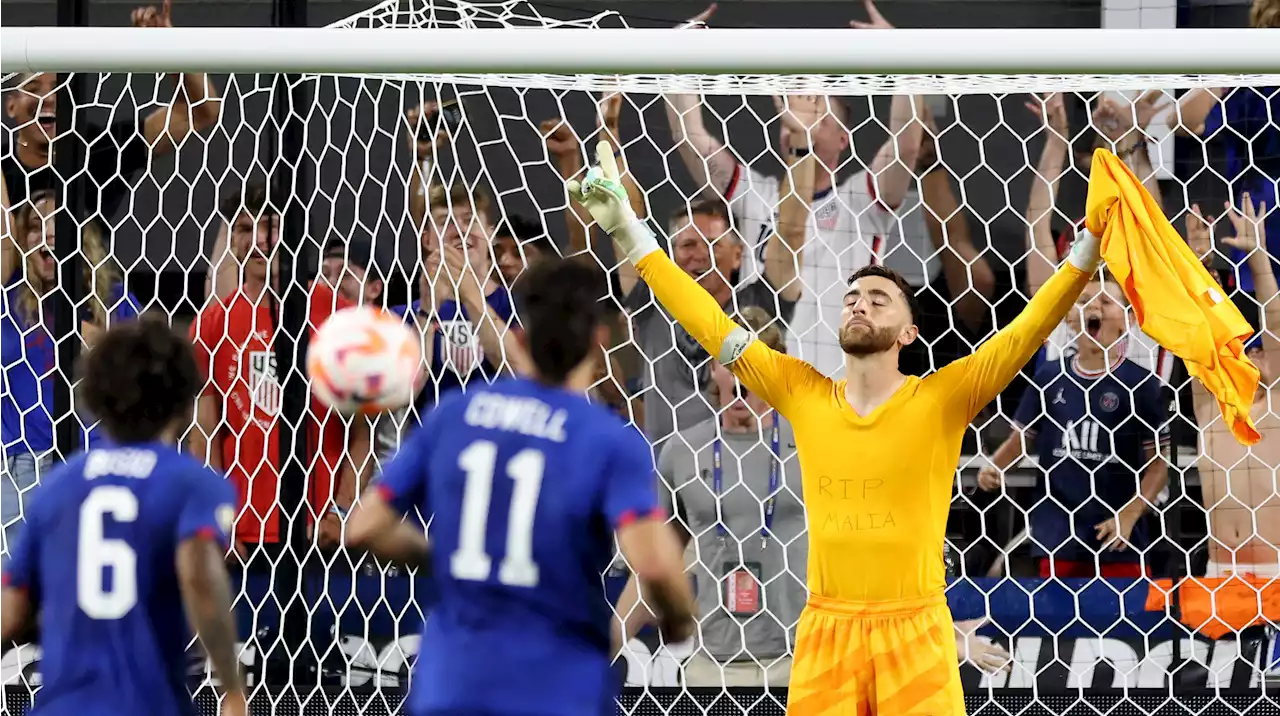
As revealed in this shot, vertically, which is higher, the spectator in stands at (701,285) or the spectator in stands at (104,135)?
the spectator in stands at (104,135)

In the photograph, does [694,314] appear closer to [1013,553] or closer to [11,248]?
[1013,553]

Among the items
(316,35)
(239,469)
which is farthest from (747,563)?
(316,35)

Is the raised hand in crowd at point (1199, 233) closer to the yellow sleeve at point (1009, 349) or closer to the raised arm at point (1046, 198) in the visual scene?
the raised arm at point (1046, 198)

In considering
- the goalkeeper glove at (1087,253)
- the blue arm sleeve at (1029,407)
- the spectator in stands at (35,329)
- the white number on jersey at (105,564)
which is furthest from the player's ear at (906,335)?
the spectator in stands at (35,329)

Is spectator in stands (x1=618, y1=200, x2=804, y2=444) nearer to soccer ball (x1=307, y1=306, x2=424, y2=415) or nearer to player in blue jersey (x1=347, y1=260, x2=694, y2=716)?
soccer ball (x1=307, y1=306, x2=424, y2=415)

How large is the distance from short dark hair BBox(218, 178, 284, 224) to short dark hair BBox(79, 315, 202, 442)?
2578 millimetres

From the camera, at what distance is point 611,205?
4.00 metres

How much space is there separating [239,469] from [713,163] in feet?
6.89

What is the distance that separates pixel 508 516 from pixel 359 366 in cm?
43

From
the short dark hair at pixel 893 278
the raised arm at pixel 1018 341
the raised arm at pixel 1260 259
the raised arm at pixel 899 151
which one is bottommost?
the raised arm at pixel 1018 341

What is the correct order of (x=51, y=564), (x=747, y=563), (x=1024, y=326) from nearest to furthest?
(x=51, y=564)
(x=1024, y=326)
(x=747, y=563)

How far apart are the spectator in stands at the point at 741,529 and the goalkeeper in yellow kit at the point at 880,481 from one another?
1.49 meters

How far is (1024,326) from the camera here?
3754 millimetres

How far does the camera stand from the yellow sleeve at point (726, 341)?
3973 millimetres
